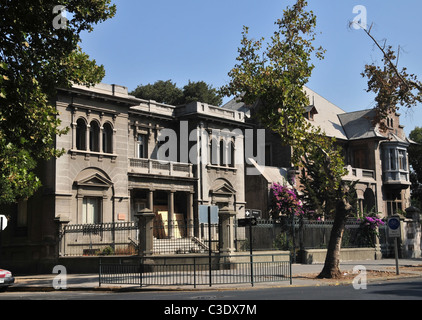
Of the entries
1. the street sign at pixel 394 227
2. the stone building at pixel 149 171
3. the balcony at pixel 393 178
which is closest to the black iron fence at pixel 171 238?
the stone building at pixel 149 171

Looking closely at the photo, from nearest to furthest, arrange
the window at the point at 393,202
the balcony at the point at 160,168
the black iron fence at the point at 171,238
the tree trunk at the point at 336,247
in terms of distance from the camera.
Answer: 1. the tree trunk at the point at 336,247
2. the black iron fence at the point at 171,238
3. the balcony at the point at 160,168
4. the window at the point at 393,202

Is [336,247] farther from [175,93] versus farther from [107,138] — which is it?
[175,93]

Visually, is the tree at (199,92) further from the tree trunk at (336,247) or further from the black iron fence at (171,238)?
the tree trunk at (336,247)

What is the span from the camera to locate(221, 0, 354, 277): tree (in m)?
25.5

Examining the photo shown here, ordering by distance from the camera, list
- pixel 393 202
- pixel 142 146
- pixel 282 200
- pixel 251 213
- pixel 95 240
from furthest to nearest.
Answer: pixel 393 202
pixel 282 200
pixel 142 146
pixel 95 240
pixel 251 213

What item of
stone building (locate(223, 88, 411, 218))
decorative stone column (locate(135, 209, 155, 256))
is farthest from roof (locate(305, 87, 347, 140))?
decorative stone column (locate(135, 209, 155, 256))

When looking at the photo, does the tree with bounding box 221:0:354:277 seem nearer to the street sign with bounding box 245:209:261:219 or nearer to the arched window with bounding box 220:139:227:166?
the street sign with bounding box 245:209:261:219

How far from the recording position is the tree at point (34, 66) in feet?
60.2

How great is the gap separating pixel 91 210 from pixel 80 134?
4.51 metres

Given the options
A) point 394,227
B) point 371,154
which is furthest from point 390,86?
point 371,154

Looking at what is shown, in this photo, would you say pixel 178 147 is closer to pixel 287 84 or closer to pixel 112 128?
pixel 112 128

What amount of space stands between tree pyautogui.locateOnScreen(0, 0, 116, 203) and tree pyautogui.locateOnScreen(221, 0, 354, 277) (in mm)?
6784

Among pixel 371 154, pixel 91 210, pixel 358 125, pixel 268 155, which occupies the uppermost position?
pixel 358 125

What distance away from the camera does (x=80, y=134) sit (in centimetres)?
3650
